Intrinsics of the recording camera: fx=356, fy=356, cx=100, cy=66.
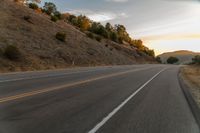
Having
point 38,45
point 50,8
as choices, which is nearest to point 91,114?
point 38,45

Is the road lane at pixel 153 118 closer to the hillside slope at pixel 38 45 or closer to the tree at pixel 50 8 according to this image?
the hillside slope at pixel 38 45

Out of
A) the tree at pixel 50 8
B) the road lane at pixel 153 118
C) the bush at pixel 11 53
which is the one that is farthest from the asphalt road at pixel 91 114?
the tree at pixel 50 8

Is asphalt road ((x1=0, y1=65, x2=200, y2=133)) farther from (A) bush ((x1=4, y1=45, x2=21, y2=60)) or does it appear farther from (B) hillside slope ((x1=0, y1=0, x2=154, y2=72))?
(A) bush ((x1=4, y1=45, x2=21, y2=60))

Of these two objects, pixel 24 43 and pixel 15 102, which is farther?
pixel 24 43

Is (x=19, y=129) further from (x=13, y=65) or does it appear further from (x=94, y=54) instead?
(x=94, y=54)

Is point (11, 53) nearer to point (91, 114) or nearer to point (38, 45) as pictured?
point (38, 45)

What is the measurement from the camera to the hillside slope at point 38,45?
37.6 metres

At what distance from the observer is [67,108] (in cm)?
1077

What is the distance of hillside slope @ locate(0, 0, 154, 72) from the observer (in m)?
37.6

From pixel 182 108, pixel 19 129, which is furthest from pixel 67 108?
pixel 182 108

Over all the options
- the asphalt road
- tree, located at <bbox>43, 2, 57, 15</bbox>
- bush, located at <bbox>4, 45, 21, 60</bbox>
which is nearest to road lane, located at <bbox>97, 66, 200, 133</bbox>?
the asphalt road

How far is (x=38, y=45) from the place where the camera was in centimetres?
4575

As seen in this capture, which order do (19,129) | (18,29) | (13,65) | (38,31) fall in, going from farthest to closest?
1. (38,31)
2. (18,29)
3. (13,65)
4. (19,129)

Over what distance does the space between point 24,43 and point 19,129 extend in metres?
36.1
